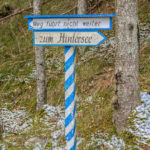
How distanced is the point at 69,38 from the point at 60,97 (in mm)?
3371

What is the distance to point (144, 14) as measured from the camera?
Result: 848 centimetres

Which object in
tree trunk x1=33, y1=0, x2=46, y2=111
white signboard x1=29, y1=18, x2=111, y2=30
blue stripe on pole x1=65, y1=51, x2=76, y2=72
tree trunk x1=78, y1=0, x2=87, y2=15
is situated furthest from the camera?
tree trunk x1=78, y1=0, x2=87, y2=15

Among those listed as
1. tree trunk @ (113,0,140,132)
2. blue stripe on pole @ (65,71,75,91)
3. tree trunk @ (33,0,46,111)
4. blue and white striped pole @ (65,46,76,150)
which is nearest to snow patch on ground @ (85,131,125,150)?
tree trunk @ (113,0,140,132)

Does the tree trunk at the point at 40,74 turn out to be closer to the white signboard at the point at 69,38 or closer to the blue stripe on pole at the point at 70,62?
the white signboard at the point at 69,38

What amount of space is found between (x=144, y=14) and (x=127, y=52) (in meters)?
5.95

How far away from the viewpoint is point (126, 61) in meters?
3.34

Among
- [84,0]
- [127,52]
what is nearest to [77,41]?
[127,52]

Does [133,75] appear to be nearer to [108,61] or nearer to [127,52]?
[127,52]

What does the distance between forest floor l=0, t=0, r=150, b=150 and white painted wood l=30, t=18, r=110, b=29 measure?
1.60 m

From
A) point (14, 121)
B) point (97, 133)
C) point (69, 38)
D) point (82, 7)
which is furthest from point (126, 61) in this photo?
point (82, 7)

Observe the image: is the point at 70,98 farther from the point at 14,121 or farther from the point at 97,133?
the point at 14,121

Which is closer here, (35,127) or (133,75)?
(133,75)

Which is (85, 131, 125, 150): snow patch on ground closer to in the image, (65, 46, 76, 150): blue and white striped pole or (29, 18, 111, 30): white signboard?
(65, 46, 76, 150): blue and white striped pole

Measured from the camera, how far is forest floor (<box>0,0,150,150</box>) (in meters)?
3.47
